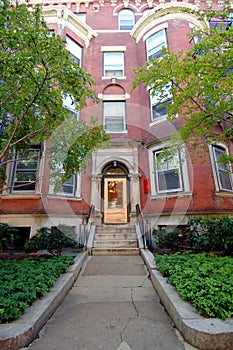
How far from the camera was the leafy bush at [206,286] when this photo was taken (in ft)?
7.98

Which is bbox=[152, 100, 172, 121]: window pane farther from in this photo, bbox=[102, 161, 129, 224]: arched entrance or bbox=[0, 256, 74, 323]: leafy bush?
bbox=[0, 256, 74, 323]: leafy bush

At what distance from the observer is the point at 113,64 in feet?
39.9

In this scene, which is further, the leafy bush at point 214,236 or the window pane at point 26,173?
the window pane at point 26,173

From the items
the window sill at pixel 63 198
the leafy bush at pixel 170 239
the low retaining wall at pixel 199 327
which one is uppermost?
the window sill at pixel 63 198

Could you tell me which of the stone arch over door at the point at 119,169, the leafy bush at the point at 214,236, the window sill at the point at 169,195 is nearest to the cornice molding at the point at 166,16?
the stone arch over door at the point at 119,169

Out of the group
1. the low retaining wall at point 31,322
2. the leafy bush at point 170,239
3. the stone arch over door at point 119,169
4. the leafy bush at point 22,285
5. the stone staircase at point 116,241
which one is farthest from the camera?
the stone arch over door at point 119,169

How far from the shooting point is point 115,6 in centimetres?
1345

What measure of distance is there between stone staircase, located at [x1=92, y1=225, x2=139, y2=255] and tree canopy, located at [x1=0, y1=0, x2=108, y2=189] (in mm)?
3147

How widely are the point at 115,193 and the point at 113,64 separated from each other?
839 cm

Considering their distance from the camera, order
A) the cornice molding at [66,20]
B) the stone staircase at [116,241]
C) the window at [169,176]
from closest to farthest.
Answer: the stone staircase at [116,241]
the window at [169,176]
the cornice molding at [66,20]

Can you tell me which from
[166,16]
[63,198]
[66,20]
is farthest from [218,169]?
[66,20]

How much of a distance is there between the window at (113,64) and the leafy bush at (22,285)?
11.5 meters

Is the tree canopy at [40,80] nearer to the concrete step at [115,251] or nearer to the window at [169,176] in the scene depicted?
the concrete step at [115,251]

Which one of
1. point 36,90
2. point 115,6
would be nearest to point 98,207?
point 36,90
